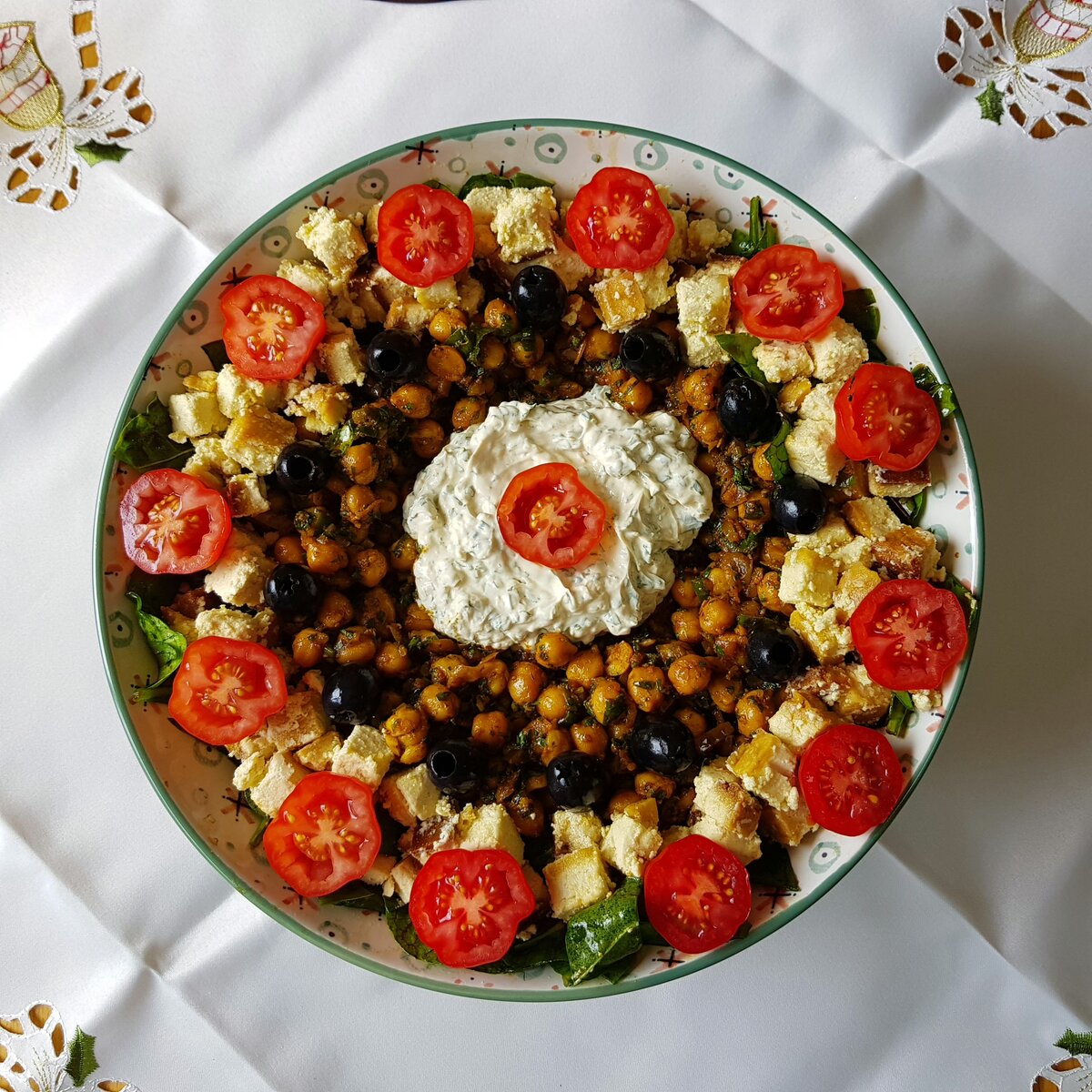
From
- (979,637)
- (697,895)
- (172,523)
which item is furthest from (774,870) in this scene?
(172,523)

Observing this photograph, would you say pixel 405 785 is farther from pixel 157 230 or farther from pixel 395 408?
pixel 157 230

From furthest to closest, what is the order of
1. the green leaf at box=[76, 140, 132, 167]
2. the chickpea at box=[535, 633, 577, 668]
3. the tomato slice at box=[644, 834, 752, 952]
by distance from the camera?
the green leaf at box=[76, 140, 132, 167], the chickpea at box=[535, 633, 577, 668], the tomato slice at box=[644, 834, 752, 952]

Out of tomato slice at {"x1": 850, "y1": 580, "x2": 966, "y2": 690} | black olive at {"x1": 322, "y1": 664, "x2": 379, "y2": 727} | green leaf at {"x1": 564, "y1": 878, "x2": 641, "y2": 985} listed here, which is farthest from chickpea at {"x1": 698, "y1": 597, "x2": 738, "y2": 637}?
black olive at {"x1": 322, "y1": 664, "x2": 379, "y2": 727}

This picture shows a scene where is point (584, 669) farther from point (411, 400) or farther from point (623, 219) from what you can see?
point (623, 219)

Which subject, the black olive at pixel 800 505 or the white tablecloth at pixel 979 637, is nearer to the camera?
the black olive at pixel 800 505

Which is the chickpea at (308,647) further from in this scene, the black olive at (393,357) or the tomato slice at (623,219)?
the tomato slice at (623,219)

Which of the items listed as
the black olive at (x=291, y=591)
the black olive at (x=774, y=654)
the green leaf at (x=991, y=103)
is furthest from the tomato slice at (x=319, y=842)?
the green leaf at (x=991, y=103)

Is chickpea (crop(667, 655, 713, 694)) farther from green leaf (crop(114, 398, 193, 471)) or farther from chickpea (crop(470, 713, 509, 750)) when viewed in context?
green leaf (crop(114, 398, 193, 471))
